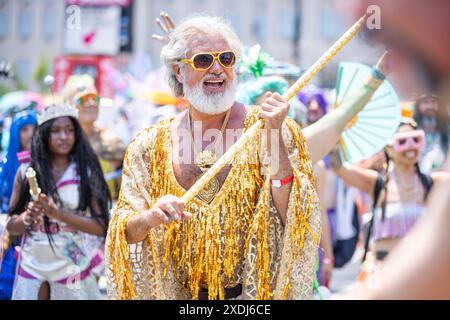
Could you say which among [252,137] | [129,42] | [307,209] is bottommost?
[307,209]

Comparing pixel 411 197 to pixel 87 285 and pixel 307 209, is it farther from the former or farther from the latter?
pixel 307 209

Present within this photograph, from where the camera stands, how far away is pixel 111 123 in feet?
35.4

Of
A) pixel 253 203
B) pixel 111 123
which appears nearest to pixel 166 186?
pixel 253 203

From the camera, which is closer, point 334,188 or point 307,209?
point 307,209

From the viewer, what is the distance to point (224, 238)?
3.94 m

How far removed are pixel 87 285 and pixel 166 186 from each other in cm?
193

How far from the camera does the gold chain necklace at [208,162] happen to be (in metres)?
4.01

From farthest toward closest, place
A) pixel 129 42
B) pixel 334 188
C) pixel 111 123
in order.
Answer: pixel 129 42 < pixel 111 123 < pixel 334 188

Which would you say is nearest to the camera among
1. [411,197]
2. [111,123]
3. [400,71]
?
[400,71]

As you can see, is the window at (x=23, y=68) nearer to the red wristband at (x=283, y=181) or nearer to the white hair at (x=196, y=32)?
the white hair at (x=196, y=32)

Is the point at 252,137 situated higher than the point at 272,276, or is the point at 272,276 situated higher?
the point at 252,137

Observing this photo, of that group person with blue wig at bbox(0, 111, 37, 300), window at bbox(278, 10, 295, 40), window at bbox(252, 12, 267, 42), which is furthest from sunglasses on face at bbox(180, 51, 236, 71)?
window at bbox(252, 12, 267, 42)

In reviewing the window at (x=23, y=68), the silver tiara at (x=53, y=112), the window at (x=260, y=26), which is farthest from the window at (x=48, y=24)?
the silver tiara at (x=53, y=112)

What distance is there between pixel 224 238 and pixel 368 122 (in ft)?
6.00
